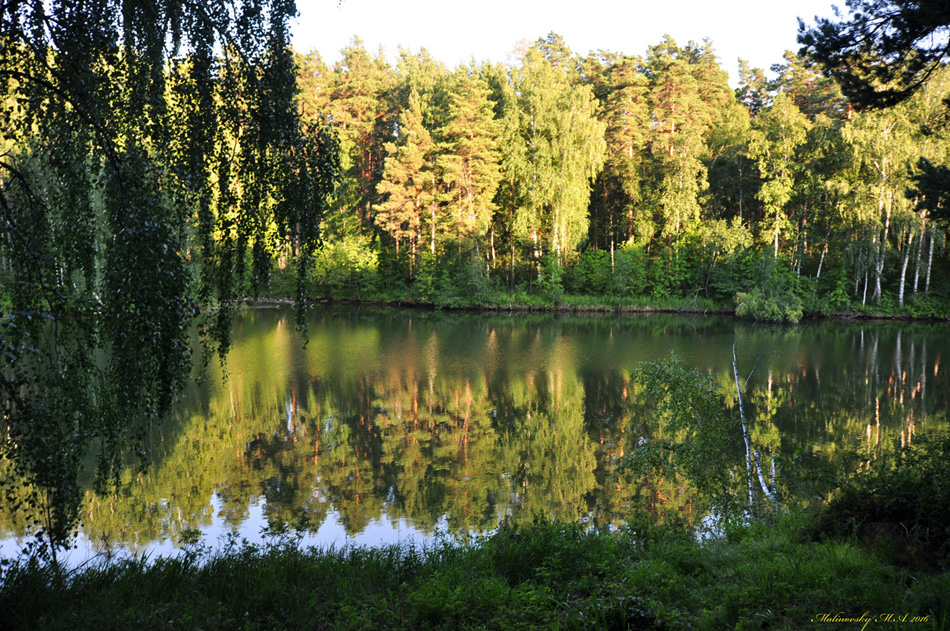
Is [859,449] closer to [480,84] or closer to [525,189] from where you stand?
[525,189]

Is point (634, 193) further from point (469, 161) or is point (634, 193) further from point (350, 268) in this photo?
point (350, 268)

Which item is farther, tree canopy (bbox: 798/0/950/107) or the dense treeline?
the dense treeline

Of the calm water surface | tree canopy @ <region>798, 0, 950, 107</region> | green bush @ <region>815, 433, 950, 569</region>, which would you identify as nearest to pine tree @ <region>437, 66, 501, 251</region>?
the calm water surface

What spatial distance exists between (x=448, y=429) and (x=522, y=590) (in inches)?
325

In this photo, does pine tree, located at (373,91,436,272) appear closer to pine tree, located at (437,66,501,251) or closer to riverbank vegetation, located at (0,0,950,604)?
riverbank vegetation, located at (0,0,950,604)

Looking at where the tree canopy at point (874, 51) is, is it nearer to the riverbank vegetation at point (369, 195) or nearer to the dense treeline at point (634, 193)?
the riverbank vegetation at point (369, 195)

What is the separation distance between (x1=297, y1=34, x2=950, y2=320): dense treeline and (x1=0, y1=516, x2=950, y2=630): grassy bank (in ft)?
95.3

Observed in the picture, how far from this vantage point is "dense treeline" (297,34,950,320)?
3136 centimetres

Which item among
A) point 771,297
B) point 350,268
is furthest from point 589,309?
point 350,268

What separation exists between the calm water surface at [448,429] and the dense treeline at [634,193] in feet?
29.1

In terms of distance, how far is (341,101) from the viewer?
42844 millimetres

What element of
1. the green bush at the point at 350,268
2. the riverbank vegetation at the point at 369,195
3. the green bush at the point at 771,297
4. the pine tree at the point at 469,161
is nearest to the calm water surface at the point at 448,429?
the riverbank vegetation at the point at 369,195

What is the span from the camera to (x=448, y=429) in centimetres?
1289

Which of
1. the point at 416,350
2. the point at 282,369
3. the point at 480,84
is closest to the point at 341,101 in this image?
the point at 480,84
